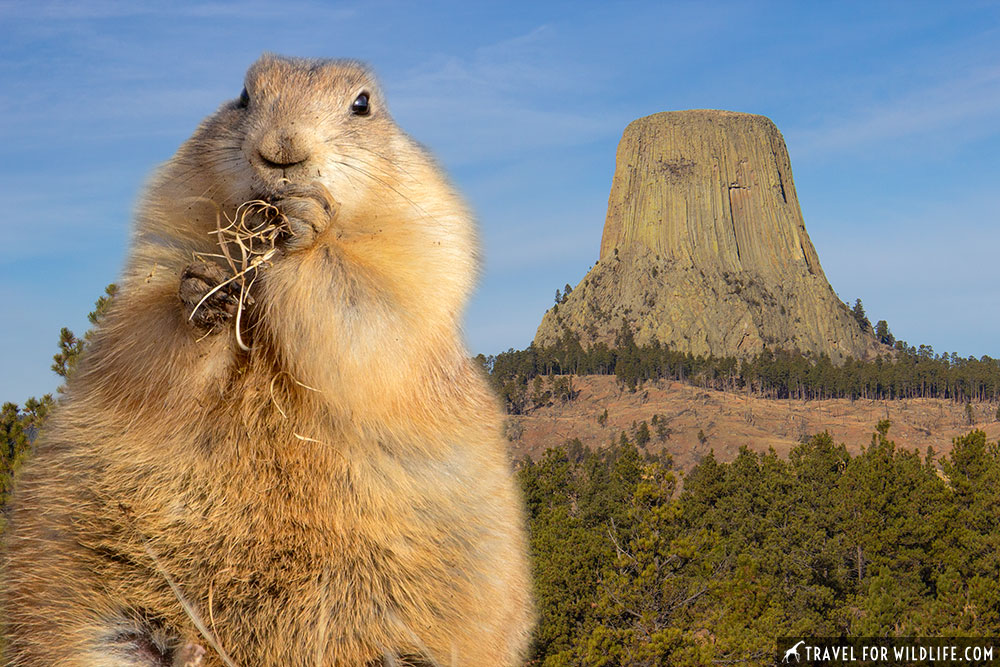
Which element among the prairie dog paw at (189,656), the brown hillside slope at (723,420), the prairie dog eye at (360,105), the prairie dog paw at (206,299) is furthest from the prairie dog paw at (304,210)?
the brown hillside slope at (723,420)

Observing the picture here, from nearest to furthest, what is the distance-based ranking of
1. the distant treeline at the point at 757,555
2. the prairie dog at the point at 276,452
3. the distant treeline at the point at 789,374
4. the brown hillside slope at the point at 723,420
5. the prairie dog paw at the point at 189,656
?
the prairie dog paw at the point at 189,656, the prairie dog at the point at 276,452, the distant treeline at the point at 757,555, the brown hillside slope at the point at 723,420, the distant treeline at the point at 789,374

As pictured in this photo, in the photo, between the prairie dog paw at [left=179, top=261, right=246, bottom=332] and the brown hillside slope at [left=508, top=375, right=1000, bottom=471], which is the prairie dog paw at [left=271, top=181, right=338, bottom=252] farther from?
the brown hillside slope at [left=508, top=375, right=1000, bottom=471]

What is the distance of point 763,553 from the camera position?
5541 centimetres

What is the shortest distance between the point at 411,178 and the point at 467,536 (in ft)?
6.45

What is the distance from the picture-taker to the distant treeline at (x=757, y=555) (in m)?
40.3

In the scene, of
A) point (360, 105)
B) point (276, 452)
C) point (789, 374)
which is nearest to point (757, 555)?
point (360, 105)

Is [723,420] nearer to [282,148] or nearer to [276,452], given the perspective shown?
[276,452]

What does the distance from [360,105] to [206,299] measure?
145 cm

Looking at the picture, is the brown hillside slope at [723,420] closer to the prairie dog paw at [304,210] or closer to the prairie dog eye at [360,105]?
the prairie dog eye at [360,105]

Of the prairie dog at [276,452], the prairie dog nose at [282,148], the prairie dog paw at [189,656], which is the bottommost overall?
the prairie dog paw at [189,656]

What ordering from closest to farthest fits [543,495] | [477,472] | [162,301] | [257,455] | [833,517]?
[257,455], [162,301], [477,472], [543,495], [833,517]

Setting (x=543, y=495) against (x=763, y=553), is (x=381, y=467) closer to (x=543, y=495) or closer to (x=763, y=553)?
(x=543, y=495)

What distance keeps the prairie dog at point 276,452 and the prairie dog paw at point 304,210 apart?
11 mm

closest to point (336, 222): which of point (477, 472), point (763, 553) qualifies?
point (477, 472)
